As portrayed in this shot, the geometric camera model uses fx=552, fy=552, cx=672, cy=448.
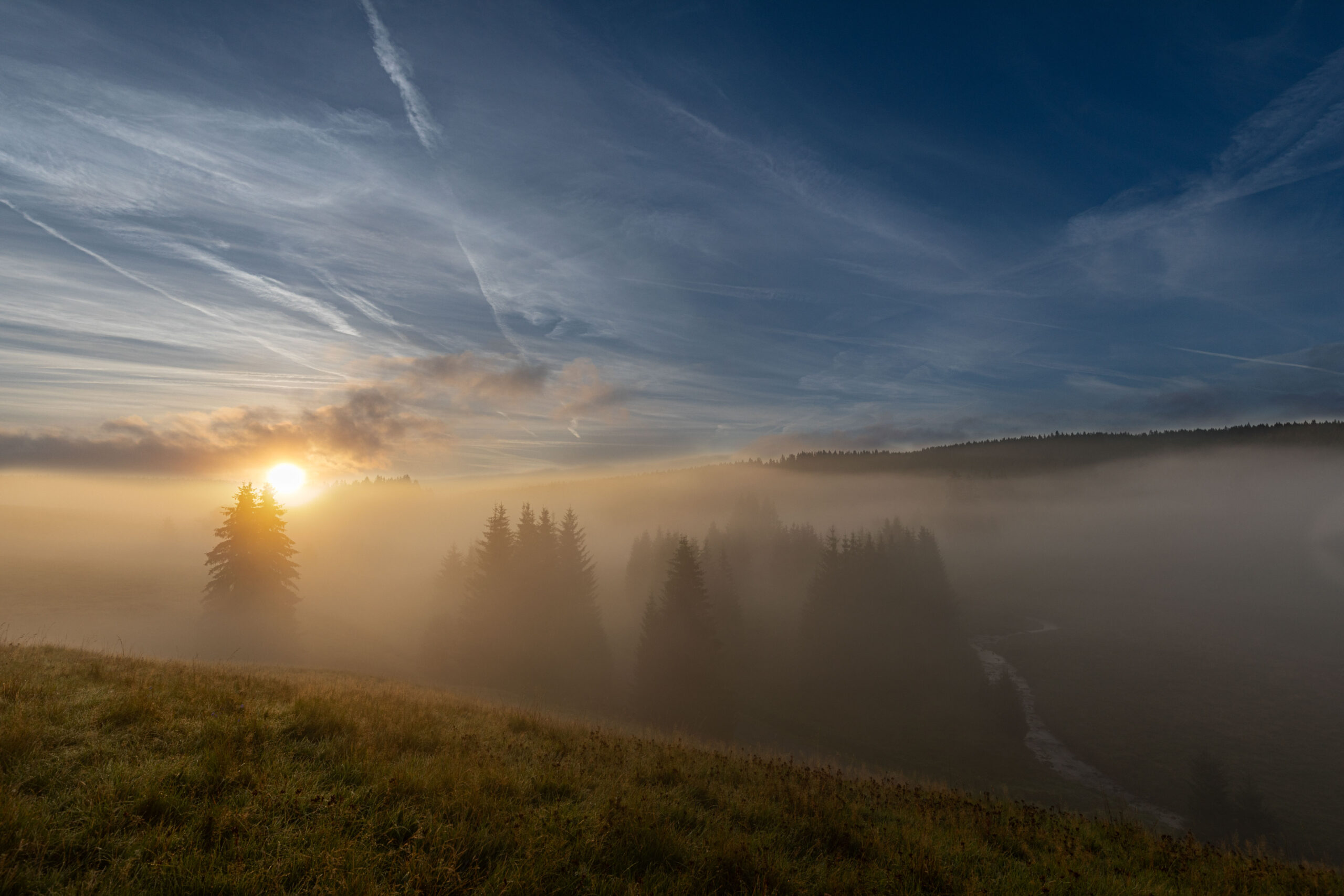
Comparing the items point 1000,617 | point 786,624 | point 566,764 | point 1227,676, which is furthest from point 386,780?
point 1000,617

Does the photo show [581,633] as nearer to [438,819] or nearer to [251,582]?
[251,582]

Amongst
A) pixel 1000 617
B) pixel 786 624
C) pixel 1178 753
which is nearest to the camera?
pixel 1178 753

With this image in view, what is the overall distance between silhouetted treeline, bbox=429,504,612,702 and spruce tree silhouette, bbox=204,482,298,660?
39.7ft

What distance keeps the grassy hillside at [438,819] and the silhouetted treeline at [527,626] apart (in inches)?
1480

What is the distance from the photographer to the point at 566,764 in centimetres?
774

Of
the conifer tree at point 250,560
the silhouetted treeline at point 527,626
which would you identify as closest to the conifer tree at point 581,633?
the silhouetted treeline at point 527,626

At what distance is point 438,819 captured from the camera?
211 inches

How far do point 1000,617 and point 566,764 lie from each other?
109606mm

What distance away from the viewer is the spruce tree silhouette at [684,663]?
38.5 m

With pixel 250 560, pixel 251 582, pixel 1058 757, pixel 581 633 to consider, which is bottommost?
pixel 1058 757

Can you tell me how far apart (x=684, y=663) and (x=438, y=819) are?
118ft

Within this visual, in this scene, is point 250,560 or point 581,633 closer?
point 250,560

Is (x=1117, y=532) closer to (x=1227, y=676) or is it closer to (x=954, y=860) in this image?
(x=1227, y=676)

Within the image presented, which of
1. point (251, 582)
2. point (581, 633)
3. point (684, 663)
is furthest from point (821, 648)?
point (251, 582)
